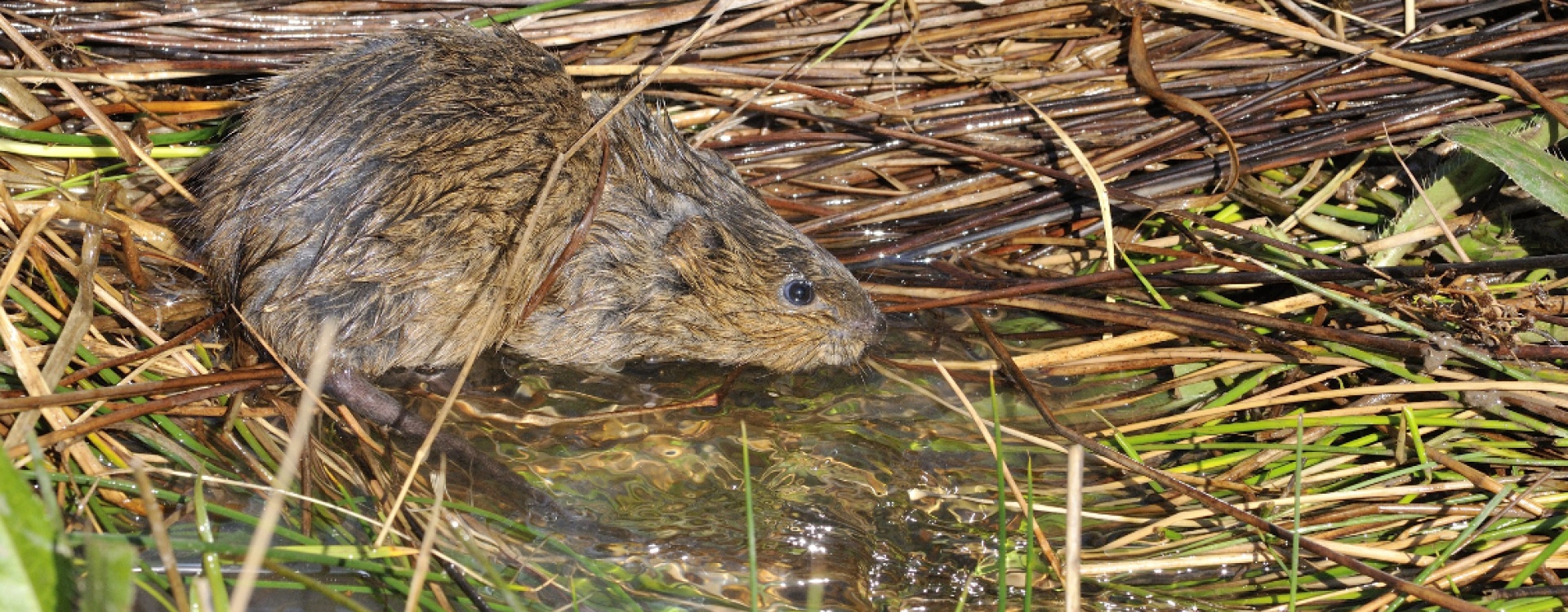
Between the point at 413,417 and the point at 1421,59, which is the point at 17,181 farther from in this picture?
the point at 1421,59

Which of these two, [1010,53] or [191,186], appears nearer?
[191,186]

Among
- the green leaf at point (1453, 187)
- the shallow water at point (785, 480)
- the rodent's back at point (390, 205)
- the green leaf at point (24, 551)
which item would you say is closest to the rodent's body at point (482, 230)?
the rodent's back at point (390, 205)

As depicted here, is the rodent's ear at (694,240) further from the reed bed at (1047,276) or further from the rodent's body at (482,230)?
the reed bed at (1047,276)

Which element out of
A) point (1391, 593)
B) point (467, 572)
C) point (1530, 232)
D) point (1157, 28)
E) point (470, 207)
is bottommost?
point (467, 572)

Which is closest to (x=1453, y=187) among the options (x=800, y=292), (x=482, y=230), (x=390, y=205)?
(x=800, y=292)

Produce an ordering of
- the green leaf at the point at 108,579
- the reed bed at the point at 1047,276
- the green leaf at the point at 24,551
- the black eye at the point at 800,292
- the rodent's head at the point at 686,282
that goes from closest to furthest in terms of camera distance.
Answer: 1. the green leaf at the point at 108,579
2. the green leaf at the point at 24,551
3. the reed bed at the point at 1047,276
4. the rodent's head at the point at 686,282
5. the black eye at the point at 800,292

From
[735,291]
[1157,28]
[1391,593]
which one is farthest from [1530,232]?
[735,291]

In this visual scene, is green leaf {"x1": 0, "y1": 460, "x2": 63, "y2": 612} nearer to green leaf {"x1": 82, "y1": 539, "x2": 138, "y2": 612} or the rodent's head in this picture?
green leaf {"x1": 82, "y1": 539, "x2": 138, "y2": 612}
